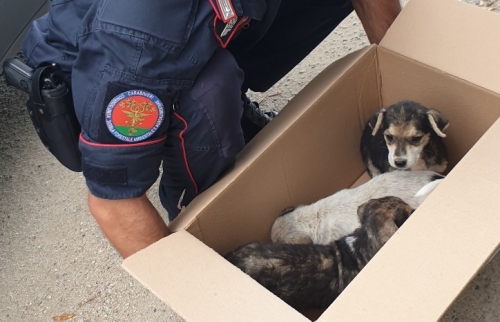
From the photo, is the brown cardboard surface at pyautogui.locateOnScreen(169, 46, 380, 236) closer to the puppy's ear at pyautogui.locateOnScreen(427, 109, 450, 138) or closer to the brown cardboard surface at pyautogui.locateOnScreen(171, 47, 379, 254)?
the brown cardboard surface at pyautogui.locateOnScreen(171, 47, 379, 254)

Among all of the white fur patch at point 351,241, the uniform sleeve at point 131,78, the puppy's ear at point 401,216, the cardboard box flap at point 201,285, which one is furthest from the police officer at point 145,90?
the puppy's ear at point 401,216

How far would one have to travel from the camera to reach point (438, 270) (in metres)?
1.87

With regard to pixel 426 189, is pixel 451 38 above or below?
above

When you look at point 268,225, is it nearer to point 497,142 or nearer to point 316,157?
point 316,157

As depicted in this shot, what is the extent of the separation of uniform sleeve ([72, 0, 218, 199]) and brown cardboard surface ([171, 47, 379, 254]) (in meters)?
0.32

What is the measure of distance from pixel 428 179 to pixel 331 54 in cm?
173

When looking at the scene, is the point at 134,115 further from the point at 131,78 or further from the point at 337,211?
the point at 337,211

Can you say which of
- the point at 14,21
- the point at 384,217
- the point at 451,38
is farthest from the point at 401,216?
the point at 14,21

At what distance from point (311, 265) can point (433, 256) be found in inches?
28.4

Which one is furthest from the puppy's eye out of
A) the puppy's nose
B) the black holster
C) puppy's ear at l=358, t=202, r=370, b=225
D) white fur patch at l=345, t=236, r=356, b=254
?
the black holster

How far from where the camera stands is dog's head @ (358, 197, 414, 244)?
2393mm

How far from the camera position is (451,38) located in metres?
2.65

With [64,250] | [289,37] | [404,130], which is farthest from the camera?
[64,250]

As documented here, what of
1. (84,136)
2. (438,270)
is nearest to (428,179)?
(438,270)
